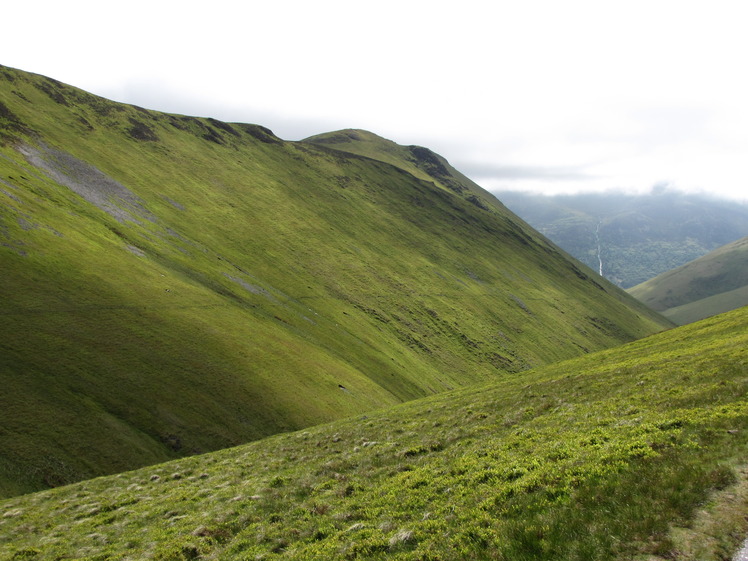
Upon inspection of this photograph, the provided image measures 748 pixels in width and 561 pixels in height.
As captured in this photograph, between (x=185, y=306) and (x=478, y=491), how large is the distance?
69.5m

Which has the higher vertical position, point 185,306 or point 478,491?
point 478,491

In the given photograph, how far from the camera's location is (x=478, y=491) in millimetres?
15656

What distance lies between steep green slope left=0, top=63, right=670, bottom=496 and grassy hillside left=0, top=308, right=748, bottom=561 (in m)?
17.8

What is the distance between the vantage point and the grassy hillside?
11117 mm

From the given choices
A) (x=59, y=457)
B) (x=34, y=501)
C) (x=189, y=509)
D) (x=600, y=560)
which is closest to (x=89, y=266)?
(x=59, y=457)

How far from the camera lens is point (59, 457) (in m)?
39.2

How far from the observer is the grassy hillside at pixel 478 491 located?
438 inches

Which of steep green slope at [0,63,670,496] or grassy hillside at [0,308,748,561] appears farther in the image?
steep green slope at [0,63,670,496]

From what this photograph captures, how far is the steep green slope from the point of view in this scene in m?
47.7

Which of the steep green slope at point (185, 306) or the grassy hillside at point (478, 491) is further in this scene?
the steep green slope at point (185, 306)

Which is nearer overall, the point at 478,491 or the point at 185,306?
the point at 478,491

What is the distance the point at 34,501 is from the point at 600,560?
3548 cm

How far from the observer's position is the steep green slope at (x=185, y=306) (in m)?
47.7

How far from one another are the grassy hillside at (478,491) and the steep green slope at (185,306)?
17803mm
